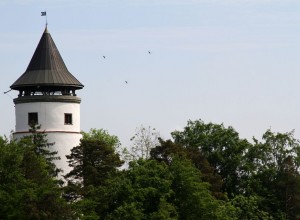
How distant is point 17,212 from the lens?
5716cm

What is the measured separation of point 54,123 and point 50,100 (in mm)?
1631

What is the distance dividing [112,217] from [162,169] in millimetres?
5250

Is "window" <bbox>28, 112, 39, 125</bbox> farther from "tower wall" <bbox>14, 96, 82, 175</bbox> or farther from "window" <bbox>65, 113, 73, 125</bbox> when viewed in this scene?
"window" <bbox>65, 113, 73, 125</bbox>

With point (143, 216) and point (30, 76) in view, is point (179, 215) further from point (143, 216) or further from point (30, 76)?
point (30, 76)

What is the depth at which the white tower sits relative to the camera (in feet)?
252

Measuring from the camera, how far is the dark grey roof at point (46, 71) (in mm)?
77125

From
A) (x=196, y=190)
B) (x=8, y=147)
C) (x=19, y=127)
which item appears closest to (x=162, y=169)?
(x=196, y=190)

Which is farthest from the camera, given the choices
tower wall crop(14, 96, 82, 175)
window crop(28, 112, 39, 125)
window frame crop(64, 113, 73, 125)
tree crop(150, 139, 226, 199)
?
window frame crop(64, 113, 73, 125)

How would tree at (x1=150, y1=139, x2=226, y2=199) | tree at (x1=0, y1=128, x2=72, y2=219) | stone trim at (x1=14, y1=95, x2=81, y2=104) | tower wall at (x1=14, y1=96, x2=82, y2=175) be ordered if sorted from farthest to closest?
1. stone trim at (x1=14, y1=95, x2=81, y2=104)
2. tower wall at (x1=14, y1=96, x2=82, y2=175)
3. tree at (x1=150, y1=139, x2=226, y2=199)
4. tree at (x1=0, y1=128, x2=72, y2=219)

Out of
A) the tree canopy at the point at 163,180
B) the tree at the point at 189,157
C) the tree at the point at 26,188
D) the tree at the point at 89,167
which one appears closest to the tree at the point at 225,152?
the tree canopy at the point at 163,180

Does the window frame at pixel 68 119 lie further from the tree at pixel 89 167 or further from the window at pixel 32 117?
the tree at pixel 89 167

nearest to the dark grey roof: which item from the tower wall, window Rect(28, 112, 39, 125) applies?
the tower wall

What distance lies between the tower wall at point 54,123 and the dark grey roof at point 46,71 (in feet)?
3.50

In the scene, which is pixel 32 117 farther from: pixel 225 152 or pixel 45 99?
pixel 225 152
